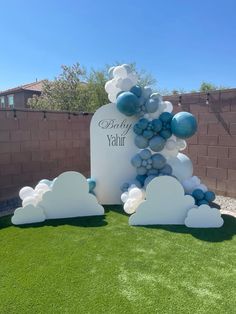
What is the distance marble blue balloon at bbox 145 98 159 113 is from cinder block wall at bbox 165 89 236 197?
148 centimetres

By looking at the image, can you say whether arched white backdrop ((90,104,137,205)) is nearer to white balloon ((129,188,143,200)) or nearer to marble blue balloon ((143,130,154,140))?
marble blue balloon ((143,130,154,140))

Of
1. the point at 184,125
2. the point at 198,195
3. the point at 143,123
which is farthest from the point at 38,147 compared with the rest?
the point at 198,195

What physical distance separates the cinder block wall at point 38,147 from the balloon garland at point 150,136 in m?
2.06

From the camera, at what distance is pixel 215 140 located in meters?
5.23

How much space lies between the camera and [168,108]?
4555 millimetres

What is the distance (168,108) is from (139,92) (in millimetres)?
573

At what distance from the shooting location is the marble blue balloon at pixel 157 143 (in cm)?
422

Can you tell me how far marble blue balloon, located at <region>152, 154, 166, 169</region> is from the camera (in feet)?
14.0

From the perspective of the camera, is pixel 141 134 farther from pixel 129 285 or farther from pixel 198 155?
pixel 129 285

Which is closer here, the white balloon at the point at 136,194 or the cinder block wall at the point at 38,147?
the white balloon at the point at 136,194

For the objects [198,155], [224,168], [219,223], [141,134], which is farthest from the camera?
[198,155]

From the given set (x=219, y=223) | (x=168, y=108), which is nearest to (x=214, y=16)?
(x=168, y=108)

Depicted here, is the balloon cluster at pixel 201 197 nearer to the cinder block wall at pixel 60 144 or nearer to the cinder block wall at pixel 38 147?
the cinder block wall at pixel 60 144

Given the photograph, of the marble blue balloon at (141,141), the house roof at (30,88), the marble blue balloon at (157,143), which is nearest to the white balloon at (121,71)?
the marble blue balloon at (141,141)
